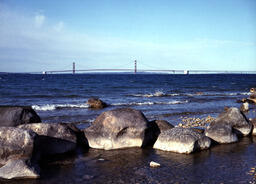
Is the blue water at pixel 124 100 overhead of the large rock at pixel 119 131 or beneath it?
beneath

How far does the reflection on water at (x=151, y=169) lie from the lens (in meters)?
5.55

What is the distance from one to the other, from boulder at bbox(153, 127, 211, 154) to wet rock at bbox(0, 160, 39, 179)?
347 cm

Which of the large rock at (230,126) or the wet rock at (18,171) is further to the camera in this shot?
the large rock at (230,126)

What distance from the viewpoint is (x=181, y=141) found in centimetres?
736

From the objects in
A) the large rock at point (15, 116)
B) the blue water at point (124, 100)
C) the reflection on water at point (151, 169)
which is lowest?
the blue water at point (124, 100)

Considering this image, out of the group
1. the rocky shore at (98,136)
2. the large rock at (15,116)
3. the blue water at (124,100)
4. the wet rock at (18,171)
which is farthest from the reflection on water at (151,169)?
the blue water at (124,100)

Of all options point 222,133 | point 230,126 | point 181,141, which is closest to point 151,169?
point 181,141

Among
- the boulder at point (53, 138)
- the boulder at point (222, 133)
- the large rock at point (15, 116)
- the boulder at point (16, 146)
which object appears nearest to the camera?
the boulder at point (16, 146)

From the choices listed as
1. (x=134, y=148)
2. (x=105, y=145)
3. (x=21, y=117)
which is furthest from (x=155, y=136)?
(x=21, y=117)

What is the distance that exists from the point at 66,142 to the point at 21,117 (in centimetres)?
164

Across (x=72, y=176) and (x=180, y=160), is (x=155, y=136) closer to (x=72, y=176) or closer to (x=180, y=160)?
(x=180, y=160)

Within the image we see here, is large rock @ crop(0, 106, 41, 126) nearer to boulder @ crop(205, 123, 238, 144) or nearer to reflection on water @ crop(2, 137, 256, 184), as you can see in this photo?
reflection on water @ crop(2, 137, 256, 184)

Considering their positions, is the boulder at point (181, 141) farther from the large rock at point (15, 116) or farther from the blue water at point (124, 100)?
the blue water at point (124, 100)

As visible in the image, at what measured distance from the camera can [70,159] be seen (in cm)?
701
